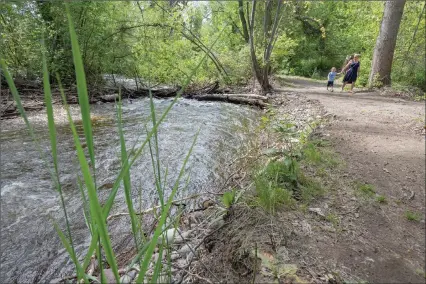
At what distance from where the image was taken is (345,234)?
226cm

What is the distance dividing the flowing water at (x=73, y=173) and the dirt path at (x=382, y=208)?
4.25 ft

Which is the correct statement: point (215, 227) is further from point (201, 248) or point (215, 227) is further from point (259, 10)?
point (259, 10)

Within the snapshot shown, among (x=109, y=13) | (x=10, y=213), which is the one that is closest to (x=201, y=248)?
(x=10, y=213)

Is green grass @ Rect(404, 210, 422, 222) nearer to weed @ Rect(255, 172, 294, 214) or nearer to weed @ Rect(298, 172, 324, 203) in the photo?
weed @ Rect(298, 172, 324, 203)

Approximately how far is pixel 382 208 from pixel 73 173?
4264 millimetres

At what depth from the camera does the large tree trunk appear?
368 inches

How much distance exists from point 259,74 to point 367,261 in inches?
399

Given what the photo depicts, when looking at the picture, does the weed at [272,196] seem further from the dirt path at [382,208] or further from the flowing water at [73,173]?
the flowing water at [73,173]

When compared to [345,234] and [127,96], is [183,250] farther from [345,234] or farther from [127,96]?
[127,96]

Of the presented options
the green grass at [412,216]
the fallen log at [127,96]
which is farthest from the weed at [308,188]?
the fallen log at [127,96]

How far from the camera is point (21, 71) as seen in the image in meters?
9.67

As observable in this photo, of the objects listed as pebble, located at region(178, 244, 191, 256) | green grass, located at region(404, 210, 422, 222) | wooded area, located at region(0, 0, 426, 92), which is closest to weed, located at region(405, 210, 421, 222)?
green grass, located at region(404, 210, 422, 222)

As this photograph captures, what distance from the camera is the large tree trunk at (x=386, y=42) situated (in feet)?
30.7

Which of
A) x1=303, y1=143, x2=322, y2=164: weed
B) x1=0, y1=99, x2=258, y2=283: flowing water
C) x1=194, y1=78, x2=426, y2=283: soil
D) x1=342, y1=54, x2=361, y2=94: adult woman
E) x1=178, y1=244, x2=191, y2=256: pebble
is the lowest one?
x1=0, y1=99, x2=258, y2=283: flowing water
